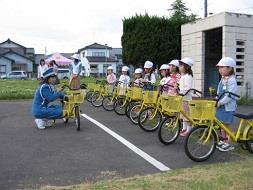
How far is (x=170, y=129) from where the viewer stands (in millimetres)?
8156

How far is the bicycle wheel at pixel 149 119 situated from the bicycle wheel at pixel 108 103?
3.71 m

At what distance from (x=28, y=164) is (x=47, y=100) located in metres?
3.61

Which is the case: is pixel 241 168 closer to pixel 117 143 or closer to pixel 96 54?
pixel 117 143

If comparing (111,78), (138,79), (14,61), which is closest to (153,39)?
(111,78)

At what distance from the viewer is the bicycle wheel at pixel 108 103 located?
13.5m

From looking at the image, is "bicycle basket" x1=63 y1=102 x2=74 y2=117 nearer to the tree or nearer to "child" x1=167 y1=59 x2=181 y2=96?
"child" x1=167 y1=59 x2=181 y2=96

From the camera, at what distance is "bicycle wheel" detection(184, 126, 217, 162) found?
6.78 metres

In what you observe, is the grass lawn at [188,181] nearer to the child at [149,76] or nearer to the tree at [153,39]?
the child at [149,76]

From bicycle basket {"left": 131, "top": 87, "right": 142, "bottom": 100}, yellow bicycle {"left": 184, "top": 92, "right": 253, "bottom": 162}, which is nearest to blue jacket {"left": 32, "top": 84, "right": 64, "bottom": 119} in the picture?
bicycle basket {"left": 131, "top": 87, "right": 142, "bottom": 100}

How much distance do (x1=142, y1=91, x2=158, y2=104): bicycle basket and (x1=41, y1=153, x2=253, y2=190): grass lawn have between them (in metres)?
3.43

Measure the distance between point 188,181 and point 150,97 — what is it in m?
4.29

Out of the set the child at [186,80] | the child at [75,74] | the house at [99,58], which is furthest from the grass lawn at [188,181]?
the house at [99,58]

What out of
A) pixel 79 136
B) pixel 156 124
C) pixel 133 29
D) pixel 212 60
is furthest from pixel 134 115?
pixel 133 29

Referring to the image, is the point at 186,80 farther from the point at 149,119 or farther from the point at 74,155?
the point at 74,155
